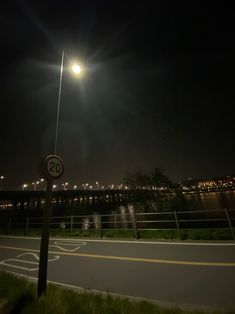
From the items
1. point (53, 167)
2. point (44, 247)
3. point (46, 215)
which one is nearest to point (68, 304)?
point (44, 247)

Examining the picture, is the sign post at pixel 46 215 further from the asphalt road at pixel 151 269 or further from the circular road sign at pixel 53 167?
the asphalt road at pixel 151 269

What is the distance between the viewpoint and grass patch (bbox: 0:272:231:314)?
12.6ft

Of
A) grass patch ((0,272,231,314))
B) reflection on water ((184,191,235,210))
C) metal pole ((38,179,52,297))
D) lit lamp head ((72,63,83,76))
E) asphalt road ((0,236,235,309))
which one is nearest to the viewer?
grass patch ((0,272,231,314))

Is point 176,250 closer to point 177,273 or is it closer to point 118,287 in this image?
point 177,273

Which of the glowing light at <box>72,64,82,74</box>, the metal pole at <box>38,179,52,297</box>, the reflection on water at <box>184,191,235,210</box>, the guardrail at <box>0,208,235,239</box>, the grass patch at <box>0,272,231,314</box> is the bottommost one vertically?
the grass patch at <box>0,272,231,314</box>

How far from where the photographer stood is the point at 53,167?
17.5 ft

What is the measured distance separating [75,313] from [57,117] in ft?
15.6

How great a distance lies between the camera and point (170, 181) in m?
45.3

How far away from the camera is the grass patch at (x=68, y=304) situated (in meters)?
3.83

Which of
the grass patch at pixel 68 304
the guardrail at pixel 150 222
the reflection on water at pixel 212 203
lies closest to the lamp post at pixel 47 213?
the grass patch at pixel 68 304

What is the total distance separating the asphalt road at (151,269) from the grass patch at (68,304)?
0.72 metres

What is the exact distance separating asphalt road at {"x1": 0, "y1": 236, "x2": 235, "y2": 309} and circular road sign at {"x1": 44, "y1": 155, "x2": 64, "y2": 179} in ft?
9.75

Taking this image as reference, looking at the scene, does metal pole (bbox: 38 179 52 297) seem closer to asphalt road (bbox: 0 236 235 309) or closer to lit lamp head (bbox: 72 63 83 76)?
asphalt road (bbox: 0 236 235 309)

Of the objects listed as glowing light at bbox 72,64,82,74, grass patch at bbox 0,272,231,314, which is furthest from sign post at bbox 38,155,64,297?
glowing light at bbox 72,64,82,74
